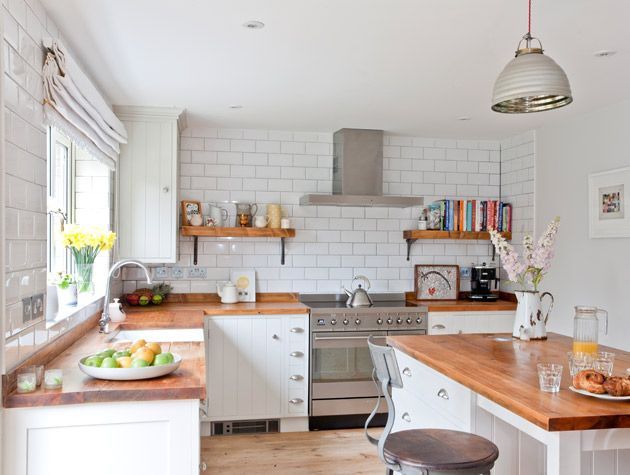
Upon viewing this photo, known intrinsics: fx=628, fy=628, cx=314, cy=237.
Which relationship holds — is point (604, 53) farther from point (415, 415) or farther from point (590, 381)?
point (415, 415)

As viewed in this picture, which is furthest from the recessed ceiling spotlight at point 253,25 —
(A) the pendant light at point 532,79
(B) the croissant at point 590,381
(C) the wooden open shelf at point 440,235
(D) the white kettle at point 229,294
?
(C) the wooden open shelf at point 440,235

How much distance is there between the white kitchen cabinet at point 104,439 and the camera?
7.63 ft

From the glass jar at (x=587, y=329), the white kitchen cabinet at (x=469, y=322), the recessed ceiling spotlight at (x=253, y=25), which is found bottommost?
the white kitchen cabinet at (x=469, y=322)

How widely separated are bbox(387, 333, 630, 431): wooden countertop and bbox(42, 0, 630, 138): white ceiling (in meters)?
1.53

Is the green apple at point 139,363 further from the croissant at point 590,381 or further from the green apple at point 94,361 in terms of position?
the croissant at point 590,381

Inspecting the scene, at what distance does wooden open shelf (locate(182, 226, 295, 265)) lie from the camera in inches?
203

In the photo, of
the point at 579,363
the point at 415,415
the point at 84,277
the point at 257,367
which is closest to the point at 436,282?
the point at 257,367

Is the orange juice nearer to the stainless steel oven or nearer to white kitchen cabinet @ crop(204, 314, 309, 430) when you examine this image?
the stainless steel oven

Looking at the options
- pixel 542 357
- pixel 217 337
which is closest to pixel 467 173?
pixel 217 337

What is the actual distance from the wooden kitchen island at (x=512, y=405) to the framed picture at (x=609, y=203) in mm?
1251

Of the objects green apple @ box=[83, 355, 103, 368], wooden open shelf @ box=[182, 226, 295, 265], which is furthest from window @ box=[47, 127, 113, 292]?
green apple @ box=[83, 355, 103, 368]

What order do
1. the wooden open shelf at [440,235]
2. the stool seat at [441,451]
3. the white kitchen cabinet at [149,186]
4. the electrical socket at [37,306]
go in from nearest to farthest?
the stool seat at [441,451] < the electrical socket at [37,306] < the white kitchen cabinet at [149,186] < the wooden open shelf at [440,235]

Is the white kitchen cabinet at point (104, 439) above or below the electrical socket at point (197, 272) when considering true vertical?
below

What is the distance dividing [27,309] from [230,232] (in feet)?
9.07
